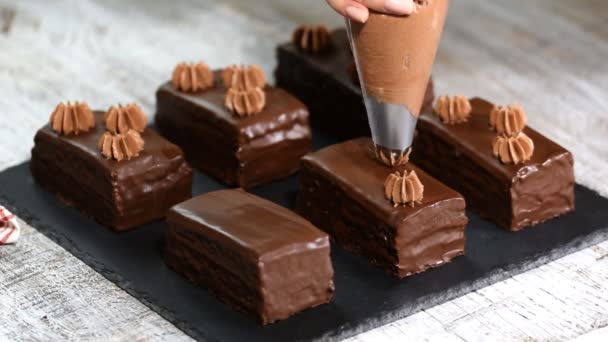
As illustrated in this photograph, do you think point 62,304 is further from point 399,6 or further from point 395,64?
point 399,6

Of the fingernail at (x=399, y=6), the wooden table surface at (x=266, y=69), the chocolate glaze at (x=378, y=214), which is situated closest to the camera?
the fingernail at (x=399, y=6)

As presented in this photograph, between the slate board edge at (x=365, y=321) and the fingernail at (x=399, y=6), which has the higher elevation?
the fingernail at (x=399, y=6)

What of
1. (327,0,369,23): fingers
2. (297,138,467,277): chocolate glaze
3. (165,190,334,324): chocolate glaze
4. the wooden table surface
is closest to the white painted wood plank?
the wooden table surface

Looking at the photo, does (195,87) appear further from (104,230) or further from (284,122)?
(104,230)

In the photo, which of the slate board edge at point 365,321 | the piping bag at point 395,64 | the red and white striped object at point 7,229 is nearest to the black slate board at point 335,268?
the slate board edge at point 365,321

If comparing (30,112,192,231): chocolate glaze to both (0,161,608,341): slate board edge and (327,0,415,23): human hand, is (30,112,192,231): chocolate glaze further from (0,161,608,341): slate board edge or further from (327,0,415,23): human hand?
(327,0,415,23): human hand

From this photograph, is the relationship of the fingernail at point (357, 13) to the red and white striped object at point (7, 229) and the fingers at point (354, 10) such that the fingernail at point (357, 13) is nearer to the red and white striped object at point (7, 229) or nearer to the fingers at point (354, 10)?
the fingers at point (354, 10)

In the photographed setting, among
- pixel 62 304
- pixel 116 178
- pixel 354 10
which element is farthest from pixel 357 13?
pixel 62 304
